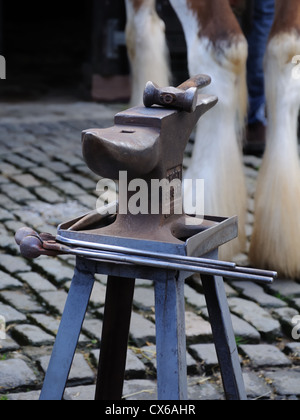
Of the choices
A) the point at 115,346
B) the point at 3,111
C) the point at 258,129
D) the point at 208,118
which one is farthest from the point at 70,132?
the point at 115,346

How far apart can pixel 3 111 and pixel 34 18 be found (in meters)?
5.62

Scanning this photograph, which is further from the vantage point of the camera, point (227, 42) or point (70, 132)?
point (70, 132)

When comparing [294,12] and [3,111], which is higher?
[3,111]

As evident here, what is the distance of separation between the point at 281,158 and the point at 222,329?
4.74 feet

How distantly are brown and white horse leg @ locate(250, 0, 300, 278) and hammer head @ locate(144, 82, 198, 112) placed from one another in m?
1.44

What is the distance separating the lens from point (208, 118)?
343 cm

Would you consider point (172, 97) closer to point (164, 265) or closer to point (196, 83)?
point (196, 83)

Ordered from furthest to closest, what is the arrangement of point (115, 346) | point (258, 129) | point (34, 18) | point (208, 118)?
point (34, 18), point (258, 129), point (208, 118), point (115, 346)

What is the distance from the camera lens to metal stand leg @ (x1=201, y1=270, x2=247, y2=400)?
214 centimetres

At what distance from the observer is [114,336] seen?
7.29ft

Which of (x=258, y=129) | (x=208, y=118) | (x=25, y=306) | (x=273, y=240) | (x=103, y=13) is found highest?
(x=103, y=13)

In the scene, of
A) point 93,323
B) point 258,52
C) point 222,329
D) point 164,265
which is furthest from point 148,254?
point 258,52

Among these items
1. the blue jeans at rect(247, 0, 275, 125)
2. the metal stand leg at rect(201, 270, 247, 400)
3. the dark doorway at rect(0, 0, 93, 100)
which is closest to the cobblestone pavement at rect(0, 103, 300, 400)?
the metal stand leg at rect(201, 270, 247, 400)
